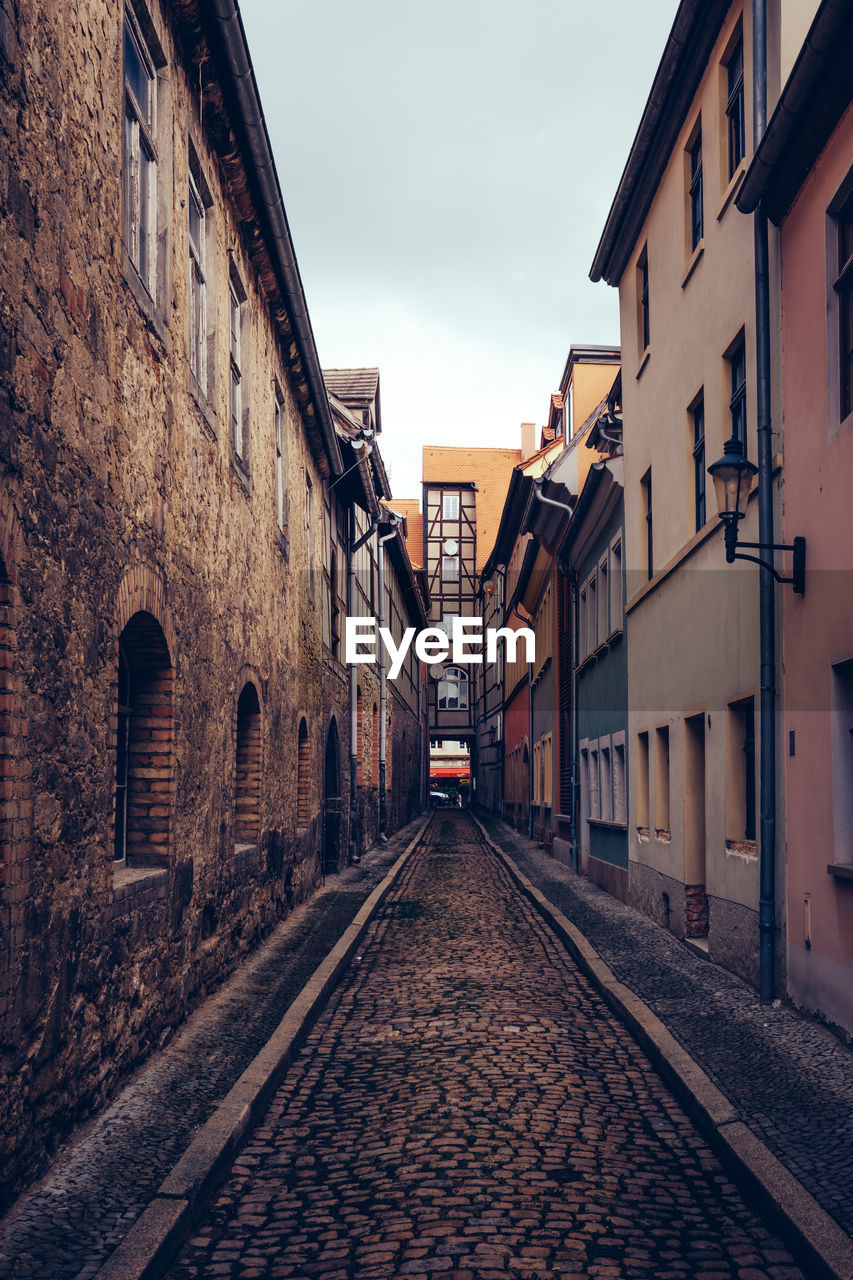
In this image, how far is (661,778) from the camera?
13.9 metres

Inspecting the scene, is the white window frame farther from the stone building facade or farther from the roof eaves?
the roof eaves

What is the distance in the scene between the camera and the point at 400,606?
38750mm

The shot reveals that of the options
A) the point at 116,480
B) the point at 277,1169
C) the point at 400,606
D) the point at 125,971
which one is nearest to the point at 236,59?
the point at 116,480

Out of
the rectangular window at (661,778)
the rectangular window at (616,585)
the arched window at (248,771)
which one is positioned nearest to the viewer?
the arched window at (248,771)

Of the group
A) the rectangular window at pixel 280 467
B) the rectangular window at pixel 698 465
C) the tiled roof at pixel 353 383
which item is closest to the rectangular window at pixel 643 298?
the rectangular window at pixel 698 465

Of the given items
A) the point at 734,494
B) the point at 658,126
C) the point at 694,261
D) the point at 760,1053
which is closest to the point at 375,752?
the point at 658,126

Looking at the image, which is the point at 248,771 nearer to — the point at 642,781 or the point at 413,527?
the point at 642,781

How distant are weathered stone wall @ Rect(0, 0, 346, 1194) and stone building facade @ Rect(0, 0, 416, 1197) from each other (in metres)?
0.02

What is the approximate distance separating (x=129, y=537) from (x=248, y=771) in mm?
5488

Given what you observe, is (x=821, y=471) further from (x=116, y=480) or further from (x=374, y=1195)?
(x=374, y=1195)

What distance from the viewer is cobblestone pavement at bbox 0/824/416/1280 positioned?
436 cm

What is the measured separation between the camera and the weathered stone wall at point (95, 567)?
4.85 meters

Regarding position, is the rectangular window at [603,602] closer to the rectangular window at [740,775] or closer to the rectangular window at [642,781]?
the rectangular window at [642,781]

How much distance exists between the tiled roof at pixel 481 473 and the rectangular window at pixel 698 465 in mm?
46746
